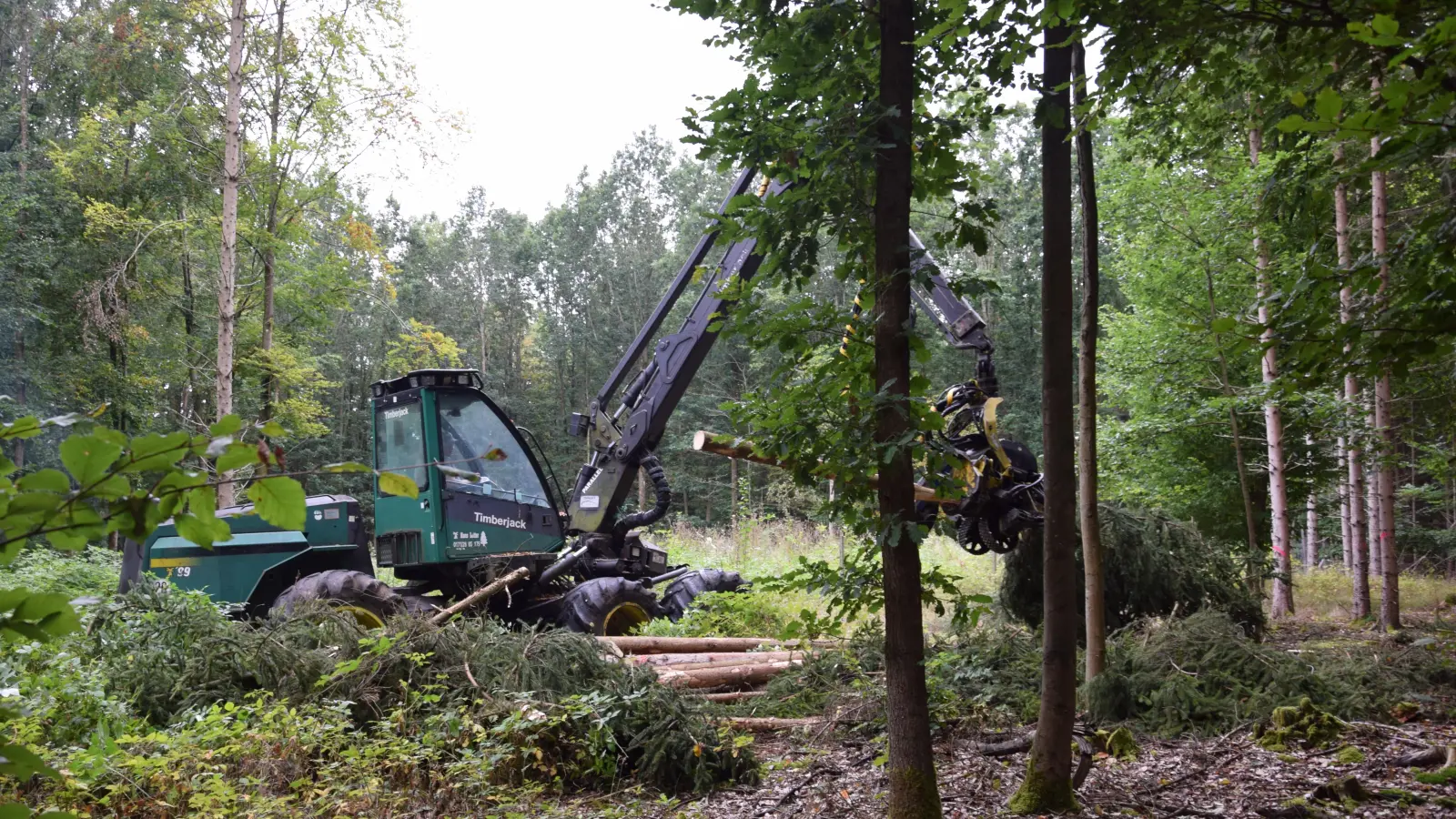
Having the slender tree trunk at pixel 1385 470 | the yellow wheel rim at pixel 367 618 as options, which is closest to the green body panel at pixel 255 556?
the yellow wheel rim at pixel 367 618

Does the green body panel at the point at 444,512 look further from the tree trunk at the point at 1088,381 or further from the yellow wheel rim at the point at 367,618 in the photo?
the tree trunk at the point at 1088,381

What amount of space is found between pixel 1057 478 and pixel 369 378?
39486mm

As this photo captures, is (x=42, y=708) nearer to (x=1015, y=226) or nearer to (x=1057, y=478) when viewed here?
(x=1057, y=478)

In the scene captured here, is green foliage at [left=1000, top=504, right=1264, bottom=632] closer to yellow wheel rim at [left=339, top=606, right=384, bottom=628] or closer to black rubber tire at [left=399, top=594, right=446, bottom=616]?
black rubber tire at [left=399, top=594, right=446, bottom=616]

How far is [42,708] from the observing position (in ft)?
14.4

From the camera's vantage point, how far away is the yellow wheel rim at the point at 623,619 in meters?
8.88

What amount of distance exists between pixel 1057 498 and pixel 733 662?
441 centimetres

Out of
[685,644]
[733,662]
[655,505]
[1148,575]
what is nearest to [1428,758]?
[1148,575]

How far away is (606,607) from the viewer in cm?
887

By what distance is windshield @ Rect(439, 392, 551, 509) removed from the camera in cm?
859

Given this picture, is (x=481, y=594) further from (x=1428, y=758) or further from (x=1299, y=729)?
(x=1428, y=758)

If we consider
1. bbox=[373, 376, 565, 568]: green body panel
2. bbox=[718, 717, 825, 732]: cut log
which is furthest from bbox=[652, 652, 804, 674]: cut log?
bbox=[373, 376, 565, 568]: green body panel

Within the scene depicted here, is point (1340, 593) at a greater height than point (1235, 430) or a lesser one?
lesser

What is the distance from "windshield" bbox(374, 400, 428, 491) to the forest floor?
14.8ft
